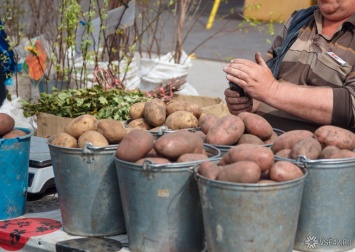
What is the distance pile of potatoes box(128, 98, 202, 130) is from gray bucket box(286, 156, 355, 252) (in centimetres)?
73

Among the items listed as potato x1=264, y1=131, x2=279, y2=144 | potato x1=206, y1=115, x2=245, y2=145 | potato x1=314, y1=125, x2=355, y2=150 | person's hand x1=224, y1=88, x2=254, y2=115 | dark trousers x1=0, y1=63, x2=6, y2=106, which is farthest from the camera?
dark trousers x1=0, y1=63, x2=6, y2=106

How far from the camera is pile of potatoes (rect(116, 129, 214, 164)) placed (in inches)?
99.7

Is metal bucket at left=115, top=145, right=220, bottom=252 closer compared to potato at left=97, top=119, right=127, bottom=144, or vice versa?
metal bucket at left=115, top=145, right=220, bottom=252

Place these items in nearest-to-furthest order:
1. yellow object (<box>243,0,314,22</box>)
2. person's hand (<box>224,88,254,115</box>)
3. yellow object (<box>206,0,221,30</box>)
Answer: person's hand (<box>224,88,254,115</box>)
yellow object (<box>243,0,314,22</box>)
yellow object (<box>206,0,221,30</box>)

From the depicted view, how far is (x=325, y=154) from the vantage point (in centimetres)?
251

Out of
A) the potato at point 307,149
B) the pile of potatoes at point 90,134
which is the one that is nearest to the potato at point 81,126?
the pile of potatoes at point 90,134

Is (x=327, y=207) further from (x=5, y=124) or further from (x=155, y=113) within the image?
(x=5, y=124)

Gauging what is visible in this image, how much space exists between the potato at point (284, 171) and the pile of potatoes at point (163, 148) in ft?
0.95

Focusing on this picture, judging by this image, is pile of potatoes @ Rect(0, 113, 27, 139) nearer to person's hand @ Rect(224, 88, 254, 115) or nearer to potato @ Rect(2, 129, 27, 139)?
potato @ Rect(2, 129, 27, 139)

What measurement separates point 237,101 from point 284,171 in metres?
1.17

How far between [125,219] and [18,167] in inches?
29.2

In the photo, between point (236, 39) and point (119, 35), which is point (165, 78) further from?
point (236, 39)

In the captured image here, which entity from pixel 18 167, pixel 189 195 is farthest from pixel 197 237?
pixel 18 167

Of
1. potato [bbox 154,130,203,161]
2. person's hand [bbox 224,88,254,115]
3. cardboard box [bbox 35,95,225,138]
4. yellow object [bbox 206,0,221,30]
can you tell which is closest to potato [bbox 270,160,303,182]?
potato [bbox 154,130,203,161]
